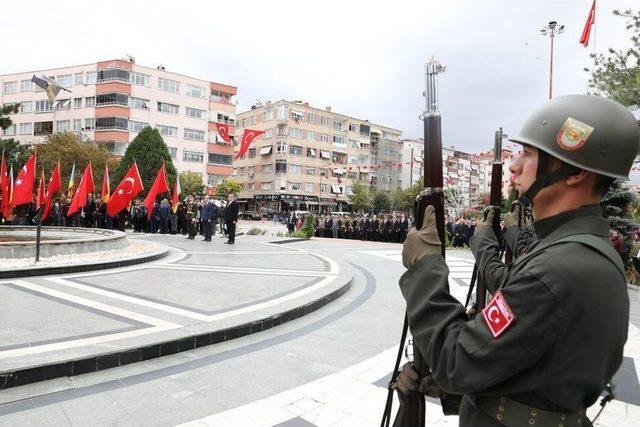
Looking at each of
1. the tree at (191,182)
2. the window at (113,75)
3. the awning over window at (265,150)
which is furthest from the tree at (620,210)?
the awning over window at (265,150)

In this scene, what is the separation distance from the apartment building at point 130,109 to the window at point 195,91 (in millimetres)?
127

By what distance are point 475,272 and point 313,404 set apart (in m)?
1.74

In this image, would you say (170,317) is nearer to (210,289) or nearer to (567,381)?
(210,289)

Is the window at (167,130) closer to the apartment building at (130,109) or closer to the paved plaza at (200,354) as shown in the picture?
the apartment building at (130,109)

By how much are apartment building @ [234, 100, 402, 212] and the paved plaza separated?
5654 centimetres

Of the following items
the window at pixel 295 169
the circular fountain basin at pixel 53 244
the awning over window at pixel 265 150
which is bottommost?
the circular fountain basin at pixel 53 244

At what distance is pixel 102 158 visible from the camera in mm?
36656

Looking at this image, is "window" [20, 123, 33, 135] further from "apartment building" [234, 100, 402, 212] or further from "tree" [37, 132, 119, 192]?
"apartment building" [234, 100, 402, 212]

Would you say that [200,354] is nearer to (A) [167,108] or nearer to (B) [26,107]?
(A) [167,108]

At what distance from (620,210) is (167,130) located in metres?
51.0

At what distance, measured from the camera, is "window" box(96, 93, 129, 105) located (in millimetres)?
50219

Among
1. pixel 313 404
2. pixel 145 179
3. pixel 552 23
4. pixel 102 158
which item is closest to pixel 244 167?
pixel 145 179

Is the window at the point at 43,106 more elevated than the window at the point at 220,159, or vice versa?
the window at the point at 43,106

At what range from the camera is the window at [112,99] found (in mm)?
50219
